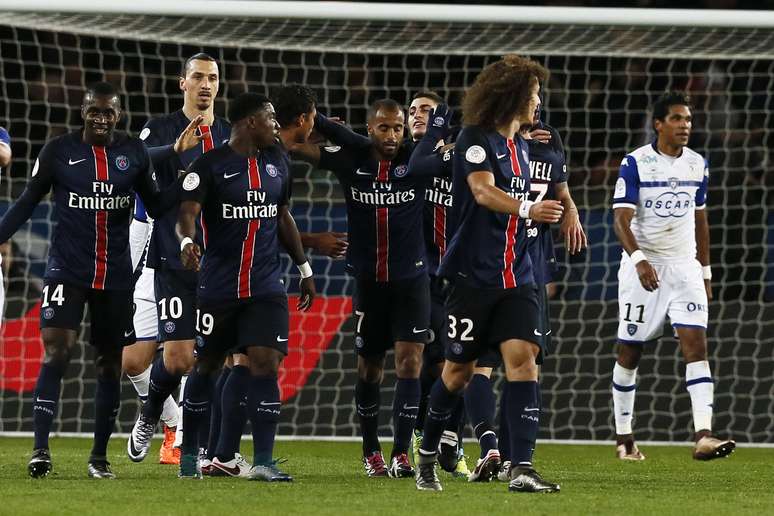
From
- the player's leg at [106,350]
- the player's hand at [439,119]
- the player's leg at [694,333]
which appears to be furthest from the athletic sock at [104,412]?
the player's leg at [694,333]

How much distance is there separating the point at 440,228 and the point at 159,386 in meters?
1.84

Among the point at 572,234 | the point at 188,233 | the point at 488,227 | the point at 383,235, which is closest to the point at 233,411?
the point at 188,233

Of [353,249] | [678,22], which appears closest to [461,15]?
[678,22]

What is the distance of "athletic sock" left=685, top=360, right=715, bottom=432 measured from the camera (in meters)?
8.44

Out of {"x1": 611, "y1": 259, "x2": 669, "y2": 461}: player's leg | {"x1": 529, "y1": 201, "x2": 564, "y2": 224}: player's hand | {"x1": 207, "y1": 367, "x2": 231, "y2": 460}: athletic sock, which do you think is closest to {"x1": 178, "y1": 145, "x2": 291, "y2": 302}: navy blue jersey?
{"x1": 207, "y1": 367, "x2": 231, "y2": 460}: athletic sock

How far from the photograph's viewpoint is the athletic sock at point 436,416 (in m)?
6.43

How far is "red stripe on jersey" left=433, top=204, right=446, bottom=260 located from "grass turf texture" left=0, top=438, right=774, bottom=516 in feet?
4.44

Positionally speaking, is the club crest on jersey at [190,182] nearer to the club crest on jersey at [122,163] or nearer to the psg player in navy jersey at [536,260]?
the club crest on jersey at [122,163]

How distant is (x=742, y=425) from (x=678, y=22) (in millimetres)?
3097

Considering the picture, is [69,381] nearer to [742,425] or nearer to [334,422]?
[334,422]

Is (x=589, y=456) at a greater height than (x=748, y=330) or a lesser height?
lesser

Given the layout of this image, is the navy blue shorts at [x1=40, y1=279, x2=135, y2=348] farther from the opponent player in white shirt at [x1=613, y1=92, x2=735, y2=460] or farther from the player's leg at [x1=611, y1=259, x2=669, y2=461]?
the player's leg at [x1=611, y1=259, x2=669, y2=461]

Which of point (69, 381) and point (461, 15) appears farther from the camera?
point (69, 381)

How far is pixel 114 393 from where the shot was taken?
7.14 m
